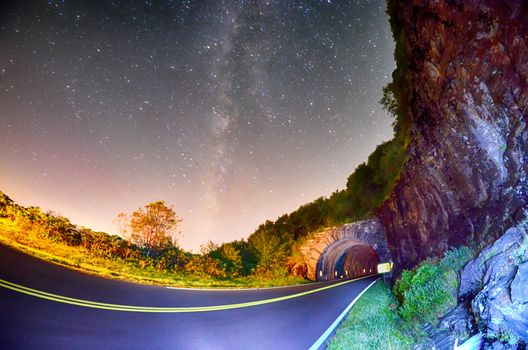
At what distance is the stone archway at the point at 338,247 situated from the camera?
19766 millimetres

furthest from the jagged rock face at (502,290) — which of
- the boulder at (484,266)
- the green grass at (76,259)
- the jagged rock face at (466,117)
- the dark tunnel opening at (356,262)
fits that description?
the dark tunnel opening at (356,262)

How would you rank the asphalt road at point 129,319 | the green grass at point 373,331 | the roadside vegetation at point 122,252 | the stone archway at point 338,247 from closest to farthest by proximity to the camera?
1. the asphalt road at point 129,319
2. the green grass at point 373,331
3. the roadside vegetation at point 122,252
4. the stone archway at point 338,247

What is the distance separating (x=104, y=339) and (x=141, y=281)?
689 centimetres

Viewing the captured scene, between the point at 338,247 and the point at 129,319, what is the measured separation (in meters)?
19.6

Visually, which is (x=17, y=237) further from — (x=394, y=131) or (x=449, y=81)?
(x=394, y=131)

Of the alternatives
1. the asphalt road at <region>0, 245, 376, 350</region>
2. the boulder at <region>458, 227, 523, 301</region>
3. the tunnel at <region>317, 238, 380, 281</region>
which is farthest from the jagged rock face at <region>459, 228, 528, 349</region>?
the tunnel at <region>317, 238, 380, 281</region>

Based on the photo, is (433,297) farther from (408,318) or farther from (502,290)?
(502,290)

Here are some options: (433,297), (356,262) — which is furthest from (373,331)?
(356,262)

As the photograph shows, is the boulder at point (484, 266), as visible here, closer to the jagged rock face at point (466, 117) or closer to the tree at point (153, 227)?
the jagged rock face at point (466, 117)

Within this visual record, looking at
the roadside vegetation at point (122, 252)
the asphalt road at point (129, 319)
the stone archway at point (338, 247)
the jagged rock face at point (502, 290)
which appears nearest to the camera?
the jagged rock face at point (502, 290)

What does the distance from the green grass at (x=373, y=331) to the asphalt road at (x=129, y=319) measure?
644mm

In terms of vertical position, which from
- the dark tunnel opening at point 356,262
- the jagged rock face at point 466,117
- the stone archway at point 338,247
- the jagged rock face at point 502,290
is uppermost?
the jagged rock face at point 466,117

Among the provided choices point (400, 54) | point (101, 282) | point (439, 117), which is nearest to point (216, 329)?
point (101, 282)

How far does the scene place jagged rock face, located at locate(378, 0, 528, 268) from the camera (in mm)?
7652
